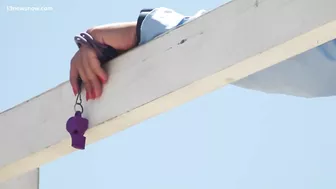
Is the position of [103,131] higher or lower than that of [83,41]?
lower

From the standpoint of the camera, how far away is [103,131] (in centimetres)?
99

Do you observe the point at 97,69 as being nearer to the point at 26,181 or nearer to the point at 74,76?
the point at 74,76

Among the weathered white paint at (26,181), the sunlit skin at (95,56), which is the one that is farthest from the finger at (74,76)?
the weathered white paint at (26,181)

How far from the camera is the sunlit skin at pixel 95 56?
0.99 m

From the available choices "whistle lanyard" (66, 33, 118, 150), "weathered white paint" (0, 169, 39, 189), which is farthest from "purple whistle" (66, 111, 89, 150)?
"weathered white paint" (0, 169, 39, 189)

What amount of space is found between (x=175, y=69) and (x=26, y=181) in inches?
14.3

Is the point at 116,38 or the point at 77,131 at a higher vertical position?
the point at 116,38

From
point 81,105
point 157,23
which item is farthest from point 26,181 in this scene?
point 157,23

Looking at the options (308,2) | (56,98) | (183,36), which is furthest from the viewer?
(56,98)

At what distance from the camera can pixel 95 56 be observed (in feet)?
3.26

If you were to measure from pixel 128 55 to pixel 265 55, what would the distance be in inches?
8.0

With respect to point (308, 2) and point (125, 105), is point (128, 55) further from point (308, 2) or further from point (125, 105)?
point (308, 2)

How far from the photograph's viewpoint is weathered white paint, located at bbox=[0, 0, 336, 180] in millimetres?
830

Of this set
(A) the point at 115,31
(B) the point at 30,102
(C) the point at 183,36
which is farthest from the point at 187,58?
(B) the point at 30,102
